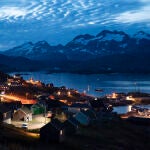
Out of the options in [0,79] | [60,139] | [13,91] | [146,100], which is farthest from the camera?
[0,79]

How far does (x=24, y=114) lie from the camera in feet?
124

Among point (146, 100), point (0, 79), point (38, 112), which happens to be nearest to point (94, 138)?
point (38, 112)

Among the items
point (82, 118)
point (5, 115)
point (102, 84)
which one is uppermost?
point (102, 84)

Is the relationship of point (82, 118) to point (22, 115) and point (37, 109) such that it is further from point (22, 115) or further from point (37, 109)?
point (22, 115)

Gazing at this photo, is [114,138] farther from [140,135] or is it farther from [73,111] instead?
[73,111]

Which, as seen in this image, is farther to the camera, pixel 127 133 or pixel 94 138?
pixel 127 133

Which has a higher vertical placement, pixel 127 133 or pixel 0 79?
pixel 0 79

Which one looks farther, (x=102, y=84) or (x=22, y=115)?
(x=102, y=84)

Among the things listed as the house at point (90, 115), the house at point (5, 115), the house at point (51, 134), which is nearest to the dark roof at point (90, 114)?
the house at point (90, 115)

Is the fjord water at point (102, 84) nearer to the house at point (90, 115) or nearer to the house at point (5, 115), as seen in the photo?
the house at point (90, 115)

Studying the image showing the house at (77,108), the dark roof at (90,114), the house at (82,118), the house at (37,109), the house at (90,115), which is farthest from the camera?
the house at (77,108)

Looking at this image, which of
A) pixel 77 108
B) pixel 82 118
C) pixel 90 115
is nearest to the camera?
pixel 82 118

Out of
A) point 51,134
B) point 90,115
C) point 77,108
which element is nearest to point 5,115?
point 51,134

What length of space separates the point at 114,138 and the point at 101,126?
6.41 meters
